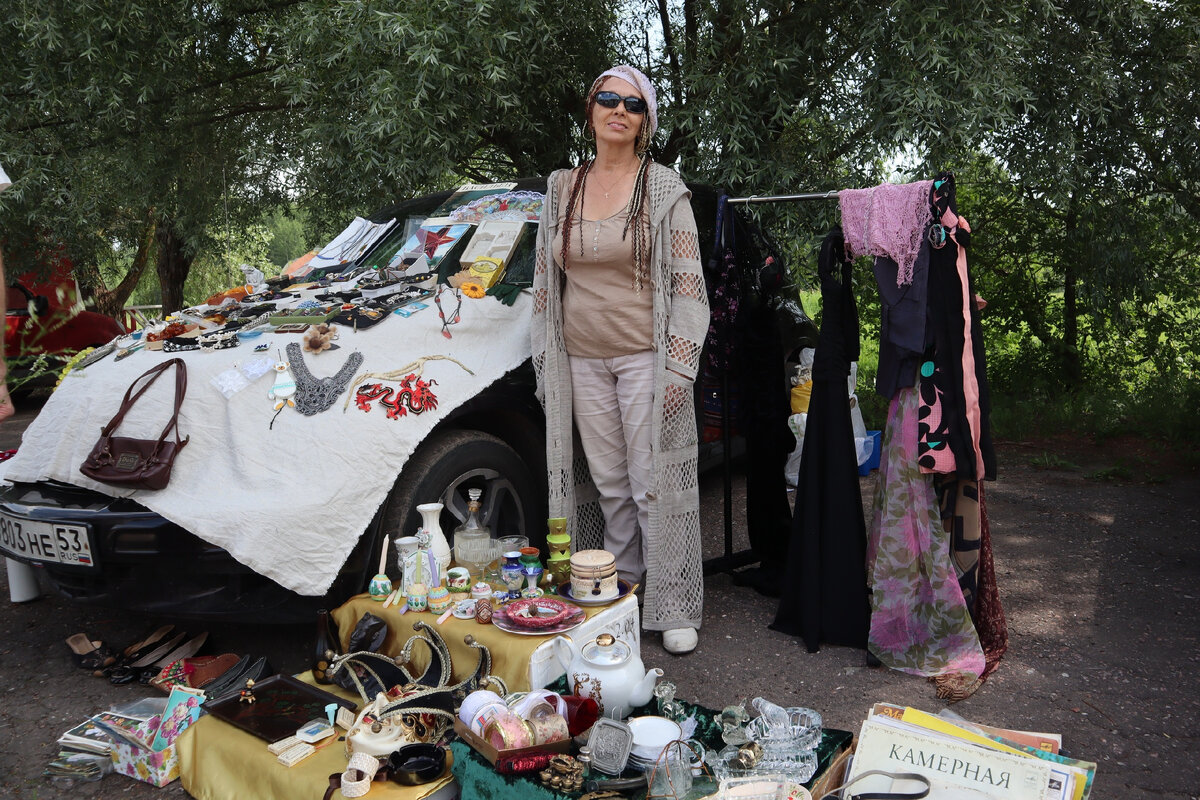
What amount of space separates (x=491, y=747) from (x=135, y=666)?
1995 millimetres

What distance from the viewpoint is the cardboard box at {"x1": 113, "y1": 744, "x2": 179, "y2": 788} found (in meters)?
2.92

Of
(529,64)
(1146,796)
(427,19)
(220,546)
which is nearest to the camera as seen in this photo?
(1146,796)

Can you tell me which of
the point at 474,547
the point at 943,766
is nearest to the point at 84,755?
the point at 474,547

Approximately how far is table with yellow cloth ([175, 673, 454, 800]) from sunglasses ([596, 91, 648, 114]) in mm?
2415

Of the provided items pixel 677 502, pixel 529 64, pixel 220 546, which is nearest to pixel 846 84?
pixel 529 64

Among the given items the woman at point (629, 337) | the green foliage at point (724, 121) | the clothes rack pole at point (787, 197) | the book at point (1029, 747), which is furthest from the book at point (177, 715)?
the green foliage at point (724, 121)

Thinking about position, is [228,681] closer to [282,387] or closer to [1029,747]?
[282,387]

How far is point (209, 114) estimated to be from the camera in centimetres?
777

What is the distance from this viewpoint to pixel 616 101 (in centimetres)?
358

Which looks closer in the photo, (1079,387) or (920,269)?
(920,269)

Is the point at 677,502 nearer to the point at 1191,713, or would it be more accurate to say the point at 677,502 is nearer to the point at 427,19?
the point at 1191,713

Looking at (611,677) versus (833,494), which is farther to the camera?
(833,494)

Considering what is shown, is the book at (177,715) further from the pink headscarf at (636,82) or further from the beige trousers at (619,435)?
the pink headscarf at (636,82)

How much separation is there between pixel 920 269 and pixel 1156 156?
12.3ft
